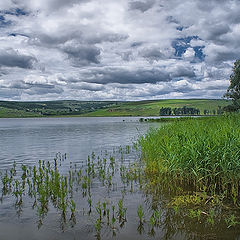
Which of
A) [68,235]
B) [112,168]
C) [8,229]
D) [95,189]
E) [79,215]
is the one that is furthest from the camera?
[112,168]

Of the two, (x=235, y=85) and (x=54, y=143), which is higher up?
(x=235, y=85)

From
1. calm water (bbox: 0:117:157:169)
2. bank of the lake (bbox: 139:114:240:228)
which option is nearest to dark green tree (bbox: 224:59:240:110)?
calm water (bbox: 0:117:157:169)

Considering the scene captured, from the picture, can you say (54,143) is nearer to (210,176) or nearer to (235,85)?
(210,176)

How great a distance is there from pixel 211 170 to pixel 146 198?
322 centimetres

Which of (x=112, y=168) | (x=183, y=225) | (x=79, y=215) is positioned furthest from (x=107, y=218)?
(x=112, y=168)

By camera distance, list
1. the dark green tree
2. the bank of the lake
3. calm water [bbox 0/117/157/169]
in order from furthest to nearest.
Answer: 1. the dark green tree
2. calm water [bbox 0/117/157/169]
3. the bank of the lake

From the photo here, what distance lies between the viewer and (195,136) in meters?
A: 12.8

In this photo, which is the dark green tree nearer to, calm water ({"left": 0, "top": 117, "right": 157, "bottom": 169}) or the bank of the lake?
calm water ({"left": 0, "top": 117, "right": 157, "bottom": 169})

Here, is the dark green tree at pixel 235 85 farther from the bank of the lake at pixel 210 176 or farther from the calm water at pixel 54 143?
the bank of the lake at pixel 210 176

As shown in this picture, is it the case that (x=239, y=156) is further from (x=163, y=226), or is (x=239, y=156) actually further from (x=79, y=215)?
(x=79, y=215)

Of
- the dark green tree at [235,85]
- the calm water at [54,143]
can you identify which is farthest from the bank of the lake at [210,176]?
the dark green tree at [235,85]

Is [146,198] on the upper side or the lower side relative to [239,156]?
lower

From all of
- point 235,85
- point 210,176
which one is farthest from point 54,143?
point 235,85

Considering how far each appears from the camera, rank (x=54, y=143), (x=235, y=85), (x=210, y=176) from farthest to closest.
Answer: (x=235, y=85) → (x=54, y=143) → (x=210, y=176)
